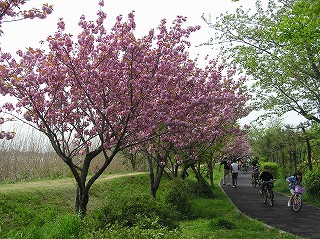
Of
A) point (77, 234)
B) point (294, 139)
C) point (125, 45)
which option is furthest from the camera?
point (294, 139)

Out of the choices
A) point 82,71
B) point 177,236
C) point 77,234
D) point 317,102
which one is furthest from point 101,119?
point 317,102

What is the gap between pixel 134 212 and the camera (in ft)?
24.4

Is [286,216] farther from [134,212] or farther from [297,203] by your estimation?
[134,212]

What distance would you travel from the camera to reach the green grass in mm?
5770

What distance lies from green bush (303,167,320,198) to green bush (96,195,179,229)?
1195cm

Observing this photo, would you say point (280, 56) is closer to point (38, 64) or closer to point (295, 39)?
point (295, 39)

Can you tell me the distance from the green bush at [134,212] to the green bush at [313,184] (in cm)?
1195

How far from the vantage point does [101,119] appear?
28.1 ft

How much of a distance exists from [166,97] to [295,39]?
5.42m

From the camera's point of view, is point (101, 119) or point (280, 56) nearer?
point (101, 119)

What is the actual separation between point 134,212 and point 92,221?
2.87 feet

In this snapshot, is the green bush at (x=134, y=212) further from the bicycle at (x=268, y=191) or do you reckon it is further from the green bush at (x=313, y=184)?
the green bush at (x=313, y=184)

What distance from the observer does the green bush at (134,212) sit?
7176 millimetres

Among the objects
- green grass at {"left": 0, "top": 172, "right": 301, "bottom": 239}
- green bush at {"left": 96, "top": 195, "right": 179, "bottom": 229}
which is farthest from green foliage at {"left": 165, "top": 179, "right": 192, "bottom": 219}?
green bush at {"left": 96, "top": 195, "right": 179, "bottom": 229}
